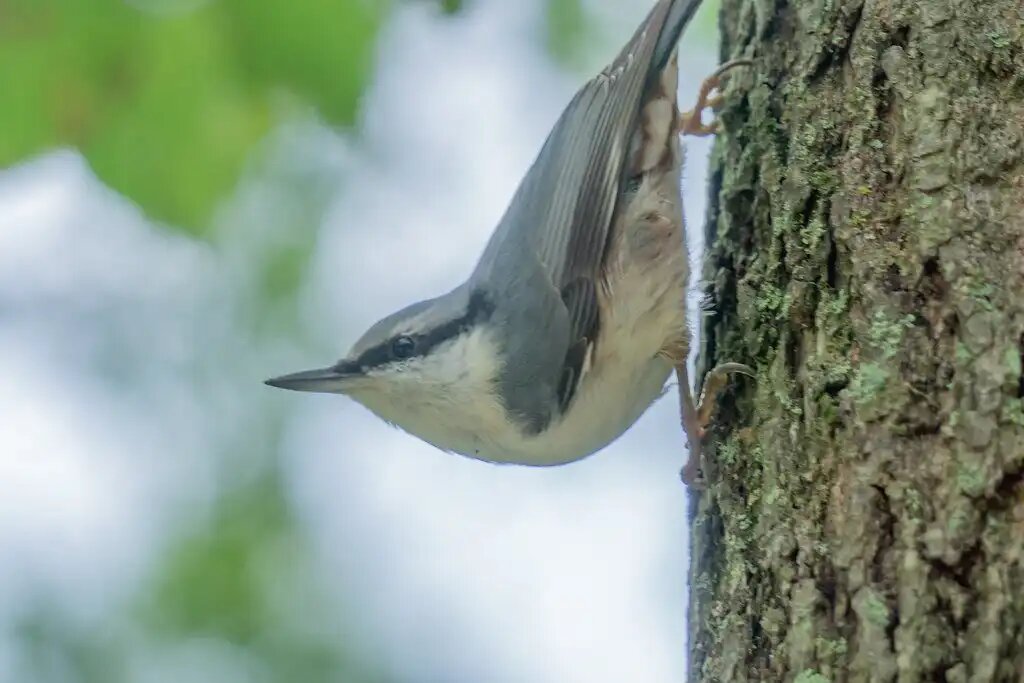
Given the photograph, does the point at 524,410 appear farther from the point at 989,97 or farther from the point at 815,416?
the point at 989,97

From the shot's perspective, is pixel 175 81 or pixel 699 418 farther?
pixel 175 81

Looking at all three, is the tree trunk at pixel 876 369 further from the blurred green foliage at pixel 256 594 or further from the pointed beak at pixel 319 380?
the blurred green foliage at pixel 256 594

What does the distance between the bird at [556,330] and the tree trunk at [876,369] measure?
0.28 m

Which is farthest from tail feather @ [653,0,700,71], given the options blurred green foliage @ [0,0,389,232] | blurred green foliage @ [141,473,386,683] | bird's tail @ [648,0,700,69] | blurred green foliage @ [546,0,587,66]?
blurred green foliage @ [141,473,386,683]

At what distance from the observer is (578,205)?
7.61 ft

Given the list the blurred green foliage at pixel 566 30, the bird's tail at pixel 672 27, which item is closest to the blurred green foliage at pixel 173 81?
the bird's tail at pixel 672 27

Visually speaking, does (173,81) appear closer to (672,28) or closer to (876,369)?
(672,28)

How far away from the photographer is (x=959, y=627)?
1.33 m

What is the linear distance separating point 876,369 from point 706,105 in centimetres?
111

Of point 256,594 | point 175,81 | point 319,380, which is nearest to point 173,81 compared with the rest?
point 175,81

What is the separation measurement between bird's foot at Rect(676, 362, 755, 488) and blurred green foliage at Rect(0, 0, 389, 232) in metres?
0.98

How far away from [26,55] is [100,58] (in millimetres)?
154

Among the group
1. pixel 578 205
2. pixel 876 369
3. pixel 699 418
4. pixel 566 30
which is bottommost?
pixel 876 369

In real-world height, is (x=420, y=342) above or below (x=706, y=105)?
below
